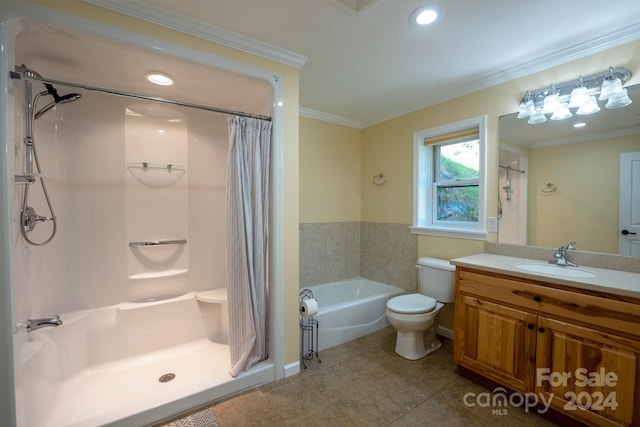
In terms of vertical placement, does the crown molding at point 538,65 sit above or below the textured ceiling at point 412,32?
below

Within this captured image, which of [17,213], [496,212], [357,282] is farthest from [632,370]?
[17,213]

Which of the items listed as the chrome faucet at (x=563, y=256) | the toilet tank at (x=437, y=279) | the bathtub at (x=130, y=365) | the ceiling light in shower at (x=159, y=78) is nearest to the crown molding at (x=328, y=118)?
the ceiling light in shower at (x=159, y=78)

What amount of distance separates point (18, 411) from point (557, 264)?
3206 mm

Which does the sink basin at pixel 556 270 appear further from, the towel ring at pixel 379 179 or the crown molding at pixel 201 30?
the crown molding at pixel 201 30

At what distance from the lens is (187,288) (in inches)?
101

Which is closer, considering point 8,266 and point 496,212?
point 8,266

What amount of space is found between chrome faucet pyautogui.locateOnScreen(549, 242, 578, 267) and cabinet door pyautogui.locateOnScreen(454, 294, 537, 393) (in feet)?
1.71

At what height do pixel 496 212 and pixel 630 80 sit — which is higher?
pixel 630 80

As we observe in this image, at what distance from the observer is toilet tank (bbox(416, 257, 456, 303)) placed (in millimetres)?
2328

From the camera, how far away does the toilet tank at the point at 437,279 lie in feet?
7.64

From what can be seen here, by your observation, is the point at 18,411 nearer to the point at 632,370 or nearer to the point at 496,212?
the point at 632,370

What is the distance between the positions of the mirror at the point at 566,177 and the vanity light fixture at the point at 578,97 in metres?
0.06

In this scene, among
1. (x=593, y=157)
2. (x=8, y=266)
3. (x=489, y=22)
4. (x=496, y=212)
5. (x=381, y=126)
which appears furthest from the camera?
(x=381, y=126)

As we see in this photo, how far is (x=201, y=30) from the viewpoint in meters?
1.61
